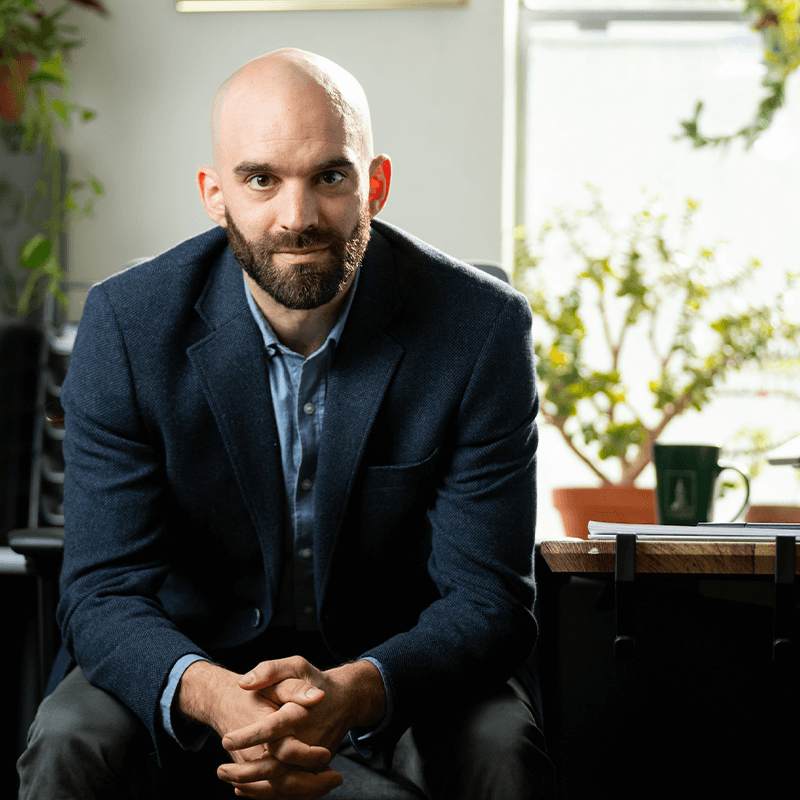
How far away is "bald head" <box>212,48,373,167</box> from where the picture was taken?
110 cm

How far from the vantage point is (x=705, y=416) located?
241 cm

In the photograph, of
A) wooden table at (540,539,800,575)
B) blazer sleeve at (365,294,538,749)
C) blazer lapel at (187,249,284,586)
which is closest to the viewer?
wooden table at (540,539,800,575)

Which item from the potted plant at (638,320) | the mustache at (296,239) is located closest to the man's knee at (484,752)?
the mustache at (296,239)

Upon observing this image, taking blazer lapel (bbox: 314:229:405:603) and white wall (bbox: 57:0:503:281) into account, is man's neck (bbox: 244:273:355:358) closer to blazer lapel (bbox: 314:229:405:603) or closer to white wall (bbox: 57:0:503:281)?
blazer lapel (bbox: 314:229:405:603)

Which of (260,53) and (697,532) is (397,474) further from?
(260,53)

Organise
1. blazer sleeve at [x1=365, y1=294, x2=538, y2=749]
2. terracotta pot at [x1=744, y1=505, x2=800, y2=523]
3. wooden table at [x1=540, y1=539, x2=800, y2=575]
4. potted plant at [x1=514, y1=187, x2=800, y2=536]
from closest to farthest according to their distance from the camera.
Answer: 1. wooden table at [x1=540, y1=539, x2=800, y2=575]
2. blazer sleeve at [x1=365, y1=294, x2=538, y2=749]
3. terracotta pot at [x1=744, y1=505, x2=800, y2=523]
4. potted plant at [x1=514, y1=187, x2=800, y2=536]

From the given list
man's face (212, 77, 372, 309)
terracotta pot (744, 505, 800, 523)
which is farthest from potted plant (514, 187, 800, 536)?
man's face (212, 77, 372, 309)

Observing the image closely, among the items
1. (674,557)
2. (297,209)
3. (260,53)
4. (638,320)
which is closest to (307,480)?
(297,209)

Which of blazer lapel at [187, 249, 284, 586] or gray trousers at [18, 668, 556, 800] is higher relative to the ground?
blazer lapel at [187, 249, 284, 586]

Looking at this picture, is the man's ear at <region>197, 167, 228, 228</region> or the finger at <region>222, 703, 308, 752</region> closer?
the finger at <region>222, 703, 308, 752</region>

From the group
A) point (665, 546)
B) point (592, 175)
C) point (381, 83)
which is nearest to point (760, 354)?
point (592, 175)

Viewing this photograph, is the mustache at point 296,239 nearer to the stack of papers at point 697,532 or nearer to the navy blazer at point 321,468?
the navy blazer at point 321,468

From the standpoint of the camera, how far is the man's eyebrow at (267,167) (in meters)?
1.10

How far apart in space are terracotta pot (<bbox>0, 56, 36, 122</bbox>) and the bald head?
111 cm
